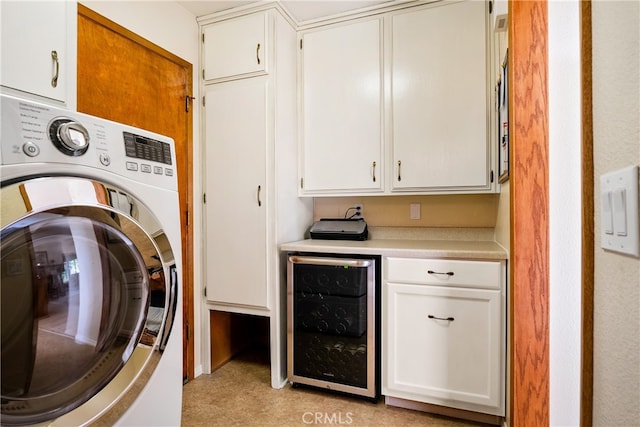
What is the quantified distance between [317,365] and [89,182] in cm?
165

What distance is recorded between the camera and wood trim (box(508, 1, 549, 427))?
1.07m

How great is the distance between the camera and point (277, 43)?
221cm

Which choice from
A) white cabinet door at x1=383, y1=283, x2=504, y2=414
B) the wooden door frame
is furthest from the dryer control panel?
white cabinet door at x1=383, y1=283, x2=504, y2=414

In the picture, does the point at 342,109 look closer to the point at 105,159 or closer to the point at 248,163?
the point at 248,163

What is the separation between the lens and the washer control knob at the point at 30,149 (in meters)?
0.72

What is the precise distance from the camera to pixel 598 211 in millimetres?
573

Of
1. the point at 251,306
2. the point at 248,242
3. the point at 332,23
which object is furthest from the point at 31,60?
the point at 332,23

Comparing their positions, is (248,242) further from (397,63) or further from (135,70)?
(397,63)

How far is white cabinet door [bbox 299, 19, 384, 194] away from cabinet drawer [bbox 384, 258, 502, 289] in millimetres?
639

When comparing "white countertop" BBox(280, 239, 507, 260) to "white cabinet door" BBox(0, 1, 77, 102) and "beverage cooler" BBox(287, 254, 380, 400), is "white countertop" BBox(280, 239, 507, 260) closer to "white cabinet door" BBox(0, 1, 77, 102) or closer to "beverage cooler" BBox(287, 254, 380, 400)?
"beverage cooler" BBox(287, 254, 380, 400)

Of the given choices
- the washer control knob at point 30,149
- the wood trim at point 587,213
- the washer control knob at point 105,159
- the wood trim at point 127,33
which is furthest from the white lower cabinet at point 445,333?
the wood trim at point 127,33

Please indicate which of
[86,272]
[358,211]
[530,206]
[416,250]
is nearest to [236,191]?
[358,211]

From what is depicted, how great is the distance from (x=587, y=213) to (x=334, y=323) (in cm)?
157

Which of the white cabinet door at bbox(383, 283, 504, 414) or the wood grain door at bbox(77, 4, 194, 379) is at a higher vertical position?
the wood grain door at bbox(77, 4, 194, 379)
